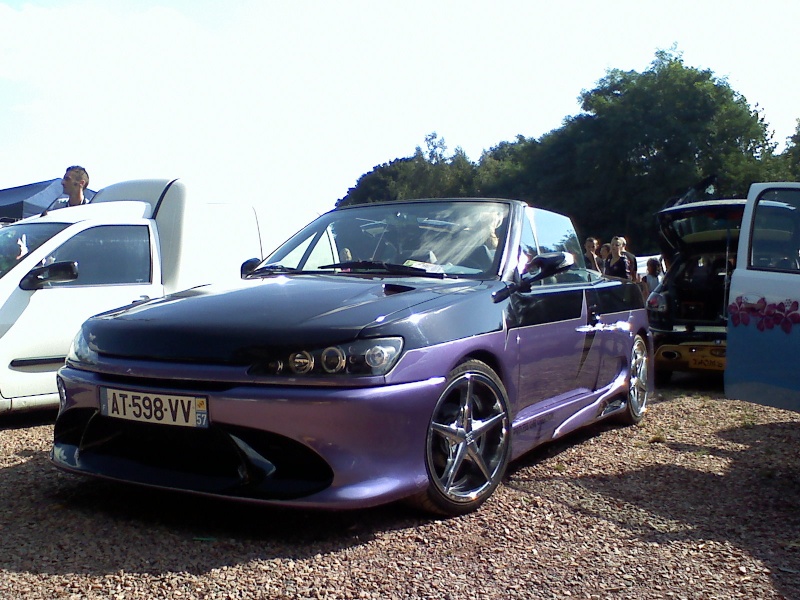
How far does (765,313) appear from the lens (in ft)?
15.7

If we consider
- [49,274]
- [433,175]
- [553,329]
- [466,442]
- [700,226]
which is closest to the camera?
[466,442]

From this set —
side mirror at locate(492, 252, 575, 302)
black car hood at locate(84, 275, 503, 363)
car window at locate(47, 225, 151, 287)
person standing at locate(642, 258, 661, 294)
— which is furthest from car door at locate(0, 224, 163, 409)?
person standing at locate(642, 258, 661, 294)

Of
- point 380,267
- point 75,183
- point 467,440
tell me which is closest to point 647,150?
point 75,183

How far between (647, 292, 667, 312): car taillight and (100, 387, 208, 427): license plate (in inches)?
269

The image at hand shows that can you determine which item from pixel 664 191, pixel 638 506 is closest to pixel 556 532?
pixel 638 506

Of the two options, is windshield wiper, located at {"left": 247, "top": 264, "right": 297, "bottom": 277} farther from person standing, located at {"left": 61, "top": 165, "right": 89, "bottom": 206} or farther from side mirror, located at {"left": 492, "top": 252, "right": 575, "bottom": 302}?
person standing, located at {"left": 61, "top": 165, "right": 89, "bottom": 206}

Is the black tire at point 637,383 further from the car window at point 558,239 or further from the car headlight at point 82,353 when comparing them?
the car headlight at point 82,353

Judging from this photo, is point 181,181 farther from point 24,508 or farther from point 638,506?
point 638,506

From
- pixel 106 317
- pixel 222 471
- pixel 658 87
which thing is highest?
pixel 658 87

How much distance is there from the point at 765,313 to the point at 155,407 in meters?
3.29

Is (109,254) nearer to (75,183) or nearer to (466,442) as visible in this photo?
(75,183)

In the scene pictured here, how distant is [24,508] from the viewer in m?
3.92

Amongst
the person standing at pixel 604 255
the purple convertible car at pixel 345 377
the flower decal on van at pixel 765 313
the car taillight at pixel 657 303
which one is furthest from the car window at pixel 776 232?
the person standing at pixel 604 255

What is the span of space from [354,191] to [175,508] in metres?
101
